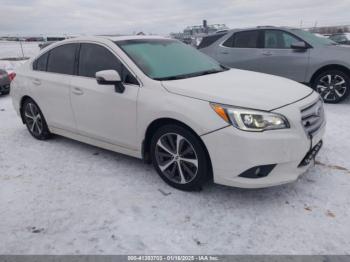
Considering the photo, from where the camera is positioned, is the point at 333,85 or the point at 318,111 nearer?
the point at 318,111

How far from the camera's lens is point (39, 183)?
3.71 metres

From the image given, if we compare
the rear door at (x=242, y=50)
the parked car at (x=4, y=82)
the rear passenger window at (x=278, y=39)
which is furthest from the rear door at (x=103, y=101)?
the parked car at (x=4, y=82)

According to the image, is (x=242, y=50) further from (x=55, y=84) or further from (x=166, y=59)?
(x=55, y=84)

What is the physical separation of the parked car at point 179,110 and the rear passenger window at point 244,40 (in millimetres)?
3664

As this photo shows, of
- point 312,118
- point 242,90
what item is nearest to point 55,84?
point 242,90

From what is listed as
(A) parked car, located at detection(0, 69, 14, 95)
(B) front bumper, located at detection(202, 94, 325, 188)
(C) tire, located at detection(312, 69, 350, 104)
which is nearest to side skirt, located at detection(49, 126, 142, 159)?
(B) front bumper, located at detection(202, 94, 325, 188)

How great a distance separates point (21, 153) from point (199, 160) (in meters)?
3.08

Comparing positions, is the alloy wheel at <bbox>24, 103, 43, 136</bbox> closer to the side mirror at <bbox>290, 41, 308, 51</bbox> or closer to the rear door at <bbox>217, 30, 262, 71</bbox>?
the rear door at <bbox>217, 30, 262, 71</bbox>

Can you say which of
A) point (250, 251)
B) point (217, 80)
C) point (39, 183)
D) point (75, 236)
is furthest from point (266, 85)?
point (39, 183)

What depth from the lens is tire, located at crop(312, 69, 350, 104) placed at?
257 inches

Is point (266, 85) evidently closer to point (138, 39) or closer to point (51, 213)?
point (138, 39)

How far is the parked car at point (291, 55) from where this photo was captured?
260 inches

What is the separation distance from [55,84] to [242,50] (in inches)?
192

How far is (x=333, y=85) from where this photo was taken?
262 inches
